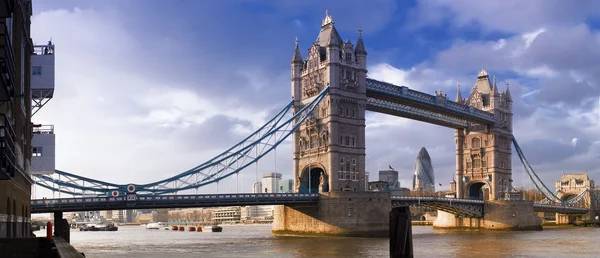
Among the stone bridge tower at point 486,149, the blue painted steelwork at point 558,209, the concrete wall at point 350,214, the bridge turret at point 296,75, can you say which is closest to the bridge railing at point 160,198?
the concrete wall at point 350,214

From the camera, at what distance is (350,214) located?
228 feet

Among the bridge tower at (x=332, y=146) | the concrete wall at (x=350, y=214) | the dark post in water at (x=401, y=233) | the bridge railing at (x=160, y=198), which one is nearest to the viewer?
the dark post in water at (x=401, y=233)

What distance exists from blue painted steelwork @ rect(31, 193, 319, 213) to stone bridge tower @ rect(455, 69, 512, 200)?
4107 centimetres

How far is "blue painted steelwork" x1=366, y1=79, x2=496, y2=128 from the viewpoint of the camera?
81.1 m

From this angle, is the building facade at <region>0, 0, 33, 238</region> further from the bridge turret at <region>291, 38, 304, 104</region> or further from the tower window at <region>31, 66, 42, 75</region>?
the bridge turret at <region>291, 38, 304, 104</region>

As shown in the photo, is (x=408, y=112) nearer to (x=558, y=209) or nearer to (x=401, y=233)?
(x=558, y=209)

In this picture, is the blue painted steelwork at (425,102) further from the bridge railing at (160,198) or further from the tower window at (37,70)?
the tower window at (37,70)

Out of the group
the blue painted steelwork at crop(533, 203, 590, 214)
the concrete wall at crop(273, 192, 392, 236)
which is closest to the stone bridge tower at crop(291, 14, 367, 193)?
the concrete wall at crop(273, 192, 392, 236)

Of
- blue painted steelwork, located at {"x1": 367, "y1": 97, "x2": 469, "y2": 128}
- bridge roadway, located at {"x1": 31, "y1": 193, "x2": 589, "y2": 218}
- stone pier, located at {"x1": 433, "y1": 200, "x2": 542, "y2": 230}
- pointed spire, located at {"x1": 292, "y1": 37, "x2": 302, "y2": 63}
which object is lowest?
stone pier, located at {"x1": 433, "y1": 200, "x2": 542, "y2": 230}

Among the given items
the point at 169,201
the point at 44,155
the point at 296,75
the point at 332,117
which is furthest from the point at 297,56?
the point at 44,155

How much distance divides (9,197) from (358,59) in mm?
58155

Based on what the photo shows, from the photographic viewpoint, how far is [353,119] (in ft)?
252

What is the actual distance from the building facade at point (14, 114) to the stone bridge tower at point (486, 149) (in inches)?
3119

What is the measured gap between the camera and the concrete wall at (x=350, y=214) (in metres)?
69.2
